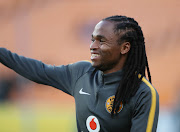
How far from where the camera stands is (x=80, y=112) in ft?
8.28

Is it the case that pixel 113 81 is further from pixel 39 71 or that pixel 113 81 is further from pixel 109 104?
pixel 39 71

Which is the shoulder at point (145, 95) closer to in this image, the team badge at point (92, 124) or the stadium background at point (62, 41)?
the team badge at point (92, 124)

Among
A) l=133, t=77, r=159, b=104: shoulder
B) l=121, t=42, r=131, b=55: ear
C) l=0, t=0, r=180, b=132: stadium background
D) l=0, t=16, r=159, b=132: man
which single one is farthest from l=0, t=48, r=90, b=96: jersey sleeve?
l=0, t=0, r=180, b=132: stadium background

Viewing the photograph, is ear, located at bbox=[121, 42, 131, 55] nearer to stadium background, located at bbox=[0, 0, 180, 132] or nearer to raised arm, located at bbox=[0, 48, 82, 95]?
raised arm, located at bbox=[0, 48, 82, 95]

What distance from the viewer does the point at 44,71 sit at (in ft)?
8.75

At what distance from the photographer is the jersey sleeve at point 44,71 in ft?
8.48

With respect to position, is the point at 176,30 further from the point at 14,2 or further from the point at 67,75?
the point at 67,75

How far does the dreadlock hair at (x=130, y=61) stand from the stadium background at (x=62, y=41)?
7.06m

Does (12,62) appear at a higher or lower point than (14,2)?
lower

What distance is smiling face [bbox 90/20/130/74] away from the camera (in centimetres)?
244

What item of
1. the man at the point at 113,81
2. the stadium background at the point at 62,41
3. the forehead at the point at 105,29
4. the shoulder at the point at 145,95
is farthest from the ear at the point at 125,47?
the stadium background at the point at 62,41

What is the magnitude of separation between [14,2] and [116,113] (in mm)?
11868

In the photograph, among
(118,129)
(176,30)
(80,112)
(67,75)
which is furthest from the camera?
(176,30)

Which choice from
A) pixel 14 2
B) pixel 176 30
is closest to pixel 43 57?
pixel 14 2
